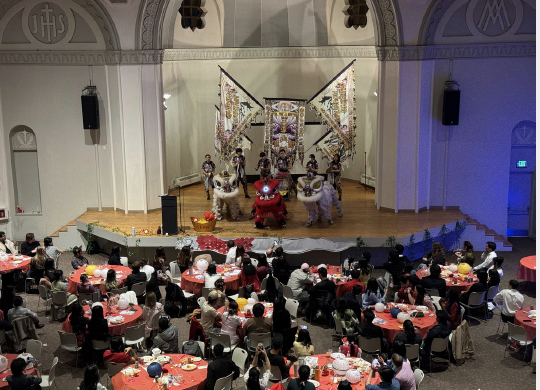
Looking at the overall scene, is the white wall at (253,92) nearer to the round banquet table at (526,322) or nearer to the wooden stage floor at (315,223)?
the wooden stage floor at (315,223)

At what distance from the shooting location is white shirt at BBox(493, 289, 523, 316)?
466 inches

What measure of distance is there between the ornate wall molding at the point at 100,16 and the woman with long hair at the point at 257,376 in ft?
32.8

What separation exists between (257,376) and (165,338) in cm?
227

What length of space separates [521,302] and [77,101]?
11.5 meters

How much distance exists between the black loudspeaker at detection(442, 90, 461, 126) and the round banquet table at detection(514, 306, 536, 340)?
6.44 meters

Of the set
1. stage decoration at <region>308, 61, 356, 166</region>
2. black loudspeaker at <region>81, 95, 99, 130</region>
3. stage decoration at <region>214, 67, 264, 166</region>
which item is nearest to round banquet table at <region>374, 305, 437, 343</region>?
stage decoration at <region>308, 61, 356, 166</region>

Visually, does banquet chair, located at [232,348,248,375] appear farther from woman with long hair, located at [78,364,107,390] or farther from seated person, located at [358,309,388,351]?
woman with long hair, located at [78,364,107,390]

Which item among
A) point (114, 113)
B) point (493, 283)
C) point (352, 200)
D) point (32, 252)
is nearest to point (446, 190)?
point (352, 200)

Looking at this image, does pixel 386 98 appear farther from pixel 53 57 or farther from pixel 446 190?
pixel 53 57

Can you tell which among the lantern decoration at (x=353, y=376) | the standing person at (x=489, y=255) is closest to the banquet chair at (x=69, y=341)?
the lantern decoration at (x=353, y=376)

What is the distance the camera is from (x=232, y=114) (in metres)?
18.1

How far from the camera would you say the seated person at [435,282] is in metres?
12.8

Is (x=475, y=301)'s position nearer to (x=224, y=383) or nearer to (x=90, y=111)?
(x=224, y=383)

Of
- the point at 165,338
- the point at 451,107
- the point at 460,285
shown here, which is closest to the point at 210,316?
the point at 165,338
